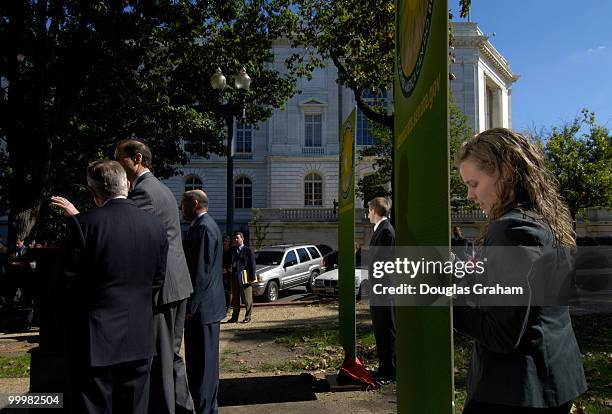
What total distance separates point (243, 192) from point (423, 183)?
46952mm

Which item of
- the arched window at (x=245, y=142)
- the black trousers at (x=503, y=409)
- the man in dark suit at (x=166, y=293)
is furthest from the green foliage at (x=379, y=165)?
the black trousers at (x=503, y=409)

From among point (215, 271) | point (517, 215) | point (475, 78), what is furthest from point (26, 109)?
point (475, 78)

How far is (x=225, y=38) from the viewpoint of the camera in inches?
671

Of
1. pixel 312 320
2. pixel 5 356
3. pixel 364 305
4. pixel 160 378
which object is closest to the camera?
pixel 160 378

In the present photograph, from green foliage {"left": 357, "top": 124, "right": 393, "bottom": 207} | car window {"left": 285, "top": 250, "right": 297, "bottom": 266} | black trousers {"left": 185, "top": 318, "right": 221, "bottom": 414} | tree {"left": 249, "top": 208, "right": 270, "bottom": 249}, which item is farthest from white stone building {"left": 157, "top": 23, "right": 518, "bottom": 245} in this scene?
black trousers {"left": 185, "top": 318, "right": 221, "bottom": 414}

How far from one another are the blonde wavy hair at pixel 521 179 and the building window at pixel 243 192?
46.5 meters

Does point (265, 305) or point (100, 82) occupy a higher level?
point (100, 82)

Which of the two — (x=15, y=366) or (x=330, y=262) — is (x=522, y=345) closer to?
(x=15, y=366)

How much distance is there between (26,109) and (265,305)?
8342mm

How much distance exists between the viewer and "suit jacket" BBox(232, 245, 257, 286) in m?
12.1

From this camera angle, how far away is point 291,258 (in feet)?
63.2

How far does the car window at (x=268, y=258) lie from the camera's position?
61.0ft

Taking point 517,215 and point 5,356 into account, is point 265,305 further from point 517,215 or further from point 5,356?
point 517,215

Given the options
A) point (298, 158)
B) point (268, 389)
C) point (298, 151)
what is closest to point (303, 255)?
point (268, 389)
